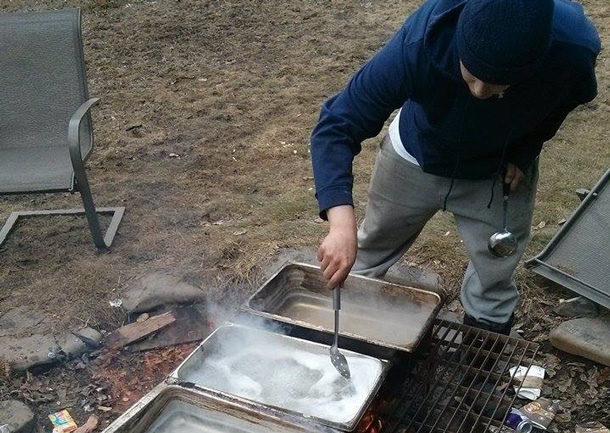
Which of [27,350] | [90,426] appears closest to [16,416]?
[90,426]

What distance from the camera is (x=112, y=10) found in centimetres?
895

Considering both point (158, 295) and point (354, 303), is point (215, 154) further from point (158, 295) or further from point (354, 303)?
point (354, 303)

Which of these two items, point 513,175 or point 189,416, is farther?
point 513,175

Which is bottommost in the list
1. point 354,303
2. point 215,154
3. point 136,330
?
point 215,154

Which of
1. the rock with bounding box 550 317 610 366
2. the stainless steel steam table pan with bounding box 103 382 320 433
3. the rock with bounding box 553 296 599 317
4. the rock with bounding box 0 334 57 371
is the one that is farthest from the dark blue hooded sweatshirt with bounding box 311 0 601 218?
the rock with bounding box 0 334 57 371

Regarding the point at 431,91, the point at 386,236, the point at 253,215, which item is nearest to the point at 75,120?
the point at 253,215

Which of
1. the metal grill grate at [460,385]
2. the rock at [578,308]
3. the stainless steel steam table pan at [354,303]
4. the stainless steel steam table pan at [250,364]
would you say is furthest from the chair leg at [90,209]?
the rock at [578,308]

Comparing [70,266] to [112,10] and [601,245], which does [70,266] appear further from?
[112,10]

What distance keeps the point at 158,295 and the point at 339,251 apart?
1771 millimetres

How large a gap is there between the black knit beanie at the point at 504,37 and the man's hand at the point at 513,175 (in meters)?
0.80

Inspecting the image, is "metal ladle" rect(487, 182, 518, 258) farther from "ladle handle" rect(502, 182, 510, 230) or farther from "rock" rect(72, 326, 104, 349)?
"rock" rect(72, 326, 104, 349)

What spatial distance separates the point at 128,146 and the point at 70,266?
6.07 ft

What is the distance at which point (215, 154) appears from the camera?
5539 millimetres

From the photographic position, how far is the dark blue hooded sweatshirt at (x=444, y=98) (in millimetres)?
2219
